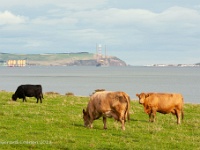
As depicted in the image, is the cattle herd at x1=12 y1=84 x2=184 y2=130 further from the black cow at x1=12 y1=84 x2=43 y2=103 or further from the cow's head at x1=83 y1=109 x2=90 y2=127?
the black cow at x1=12 y1=84 x2=43 y2=103

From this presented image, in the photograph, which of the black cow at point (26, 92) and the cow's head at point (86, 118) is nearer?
the cow's head at point (86, 118)

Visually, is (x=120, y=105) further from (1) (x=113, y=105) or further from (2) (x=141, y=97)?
(2) (x=141, y=97)

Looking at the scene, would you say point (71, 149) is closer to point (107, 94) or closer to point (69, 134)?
point (69, 134)

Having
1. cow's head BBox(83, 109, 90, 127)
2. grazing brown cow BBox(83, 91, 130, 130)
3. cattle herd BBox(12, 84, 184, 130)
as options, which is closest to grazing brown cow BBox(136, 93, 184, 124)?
cattle herd BBox(12, 84, 184, 130)

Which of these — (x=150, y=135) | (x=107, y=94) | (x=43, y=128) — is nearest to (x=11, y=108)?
(x=43, y=128)

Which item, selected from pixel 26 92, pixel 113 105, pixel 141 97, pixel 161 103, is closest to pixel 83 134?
pixel 113 105

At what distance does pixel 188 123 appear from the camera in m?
21.8

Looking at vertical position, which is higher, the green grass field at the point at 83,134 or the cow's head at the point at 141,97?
the cow's head at the point at 141,97

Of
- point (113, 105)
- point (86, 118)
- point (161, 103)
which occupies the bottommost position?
point (86, 118)

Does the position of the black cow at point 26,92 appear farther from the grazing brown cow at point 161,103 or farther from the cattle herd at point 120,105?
the cattle herd at point 120,105

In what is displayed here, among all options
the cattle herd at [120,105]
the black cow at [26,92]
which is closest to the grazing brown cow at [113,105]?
the cattle herd at [120,105]

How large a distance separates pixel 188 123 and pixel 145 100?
9.23 ft

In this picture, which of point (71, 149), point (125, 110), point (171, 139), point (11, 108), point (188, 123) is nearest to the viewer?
point (71, 149)

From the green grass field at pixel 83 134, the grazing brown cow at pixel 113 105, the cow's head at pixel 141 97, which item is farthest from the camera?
the cow's head at pixel 141 97
